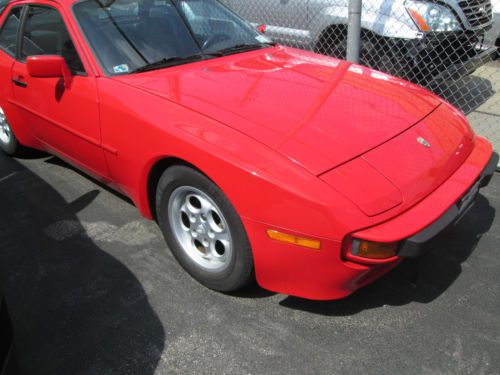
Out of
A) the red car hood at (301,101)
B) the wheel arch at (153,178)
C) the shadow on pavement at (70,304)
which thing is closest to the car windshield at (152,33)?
the red car hood at (301,101)

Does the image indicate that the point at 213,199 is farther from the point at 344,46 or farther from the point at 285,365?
the point at 344,46

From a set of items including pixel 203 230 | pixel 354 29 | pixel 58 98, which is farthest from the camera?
pixel 354 29

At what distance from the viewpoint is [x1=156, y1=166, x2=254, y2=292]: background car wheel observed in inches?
84.8

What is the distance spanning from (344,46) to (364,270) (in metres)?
3.74

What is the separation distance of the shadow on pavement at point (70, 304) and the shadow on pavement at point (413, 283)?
0.79 meters

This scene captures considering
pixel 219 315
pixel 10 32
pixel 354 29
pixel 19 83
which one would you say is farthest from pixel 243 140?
pixel 10 32

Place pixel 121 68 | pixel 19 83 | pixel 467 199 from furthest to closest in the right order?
pixel 19 83
pixel 121 68
pixel 467 199

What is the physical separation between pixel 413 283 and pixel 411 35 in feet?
9.91

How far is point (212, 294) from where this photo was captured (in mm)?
2473

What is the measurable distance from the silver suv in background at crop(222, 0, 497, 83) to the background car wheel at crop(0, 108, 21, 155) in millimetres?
3172

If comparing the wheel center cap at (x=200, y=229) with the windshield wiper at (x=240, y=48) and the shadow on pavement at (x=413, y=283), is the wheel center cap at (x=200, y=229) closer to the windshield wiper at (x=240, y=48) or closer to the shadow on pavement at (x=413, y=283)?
the shadow on pavement at (x=413, y=283)

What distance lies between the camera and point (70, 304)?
7.98 ft

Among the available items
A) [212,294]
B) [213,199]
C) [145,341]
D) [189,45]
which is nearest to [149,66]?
[189,45]

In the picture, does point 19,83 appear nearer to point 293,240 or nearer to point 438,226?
point 293,240
